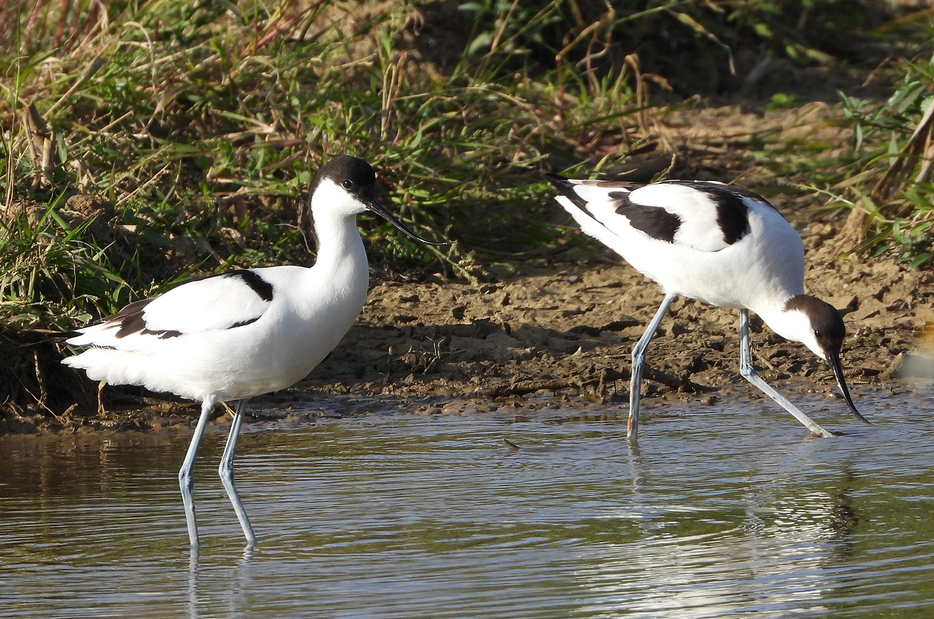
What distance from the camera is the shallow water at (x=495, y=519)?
317 cm

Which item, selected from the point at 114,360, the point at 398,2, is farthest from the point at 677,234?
the point at 398,2

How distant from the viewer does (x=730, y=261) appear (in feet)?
16.7

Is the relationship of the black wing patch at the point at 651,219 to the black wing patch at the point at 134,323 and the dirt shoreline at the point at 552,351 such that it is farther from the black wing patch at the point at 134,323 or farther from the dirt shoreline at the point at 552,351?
the black wing patch at the point at 134,323

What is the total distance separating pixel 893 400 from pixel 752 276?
0.82 metres

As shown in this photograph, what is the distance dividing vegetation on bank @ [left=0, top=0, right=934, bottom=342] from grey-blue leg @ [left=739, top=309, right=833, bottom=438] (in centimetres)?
135

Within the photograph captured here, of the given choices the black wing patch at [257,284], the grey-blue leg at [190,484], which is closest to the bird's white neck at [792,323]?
the black wing patch at [257,284]

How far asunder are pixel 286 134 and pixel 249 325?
3.20m

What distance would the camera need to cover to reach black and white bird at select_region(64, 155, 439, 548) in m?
3.84

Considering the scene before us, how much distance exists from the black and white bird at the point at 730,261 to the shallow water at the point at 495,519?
305 millimetres

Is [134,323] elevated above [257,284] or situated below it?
below

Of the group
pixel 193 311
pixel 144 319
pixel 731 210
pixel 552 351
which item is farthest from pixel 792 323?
pixel 144 319

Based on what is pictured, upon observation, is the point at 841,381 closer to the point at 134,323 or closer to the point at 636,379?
the point at 636,379

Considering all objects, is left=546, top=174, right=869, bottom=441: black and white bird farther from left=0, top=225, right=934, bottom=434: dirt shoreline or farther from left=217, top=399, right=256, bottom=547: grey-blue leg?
left=217, top=399, right=256, bottom=547: grey-blue leg

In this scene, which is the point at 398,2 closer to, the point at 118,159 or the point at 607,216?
the point at 118,159
